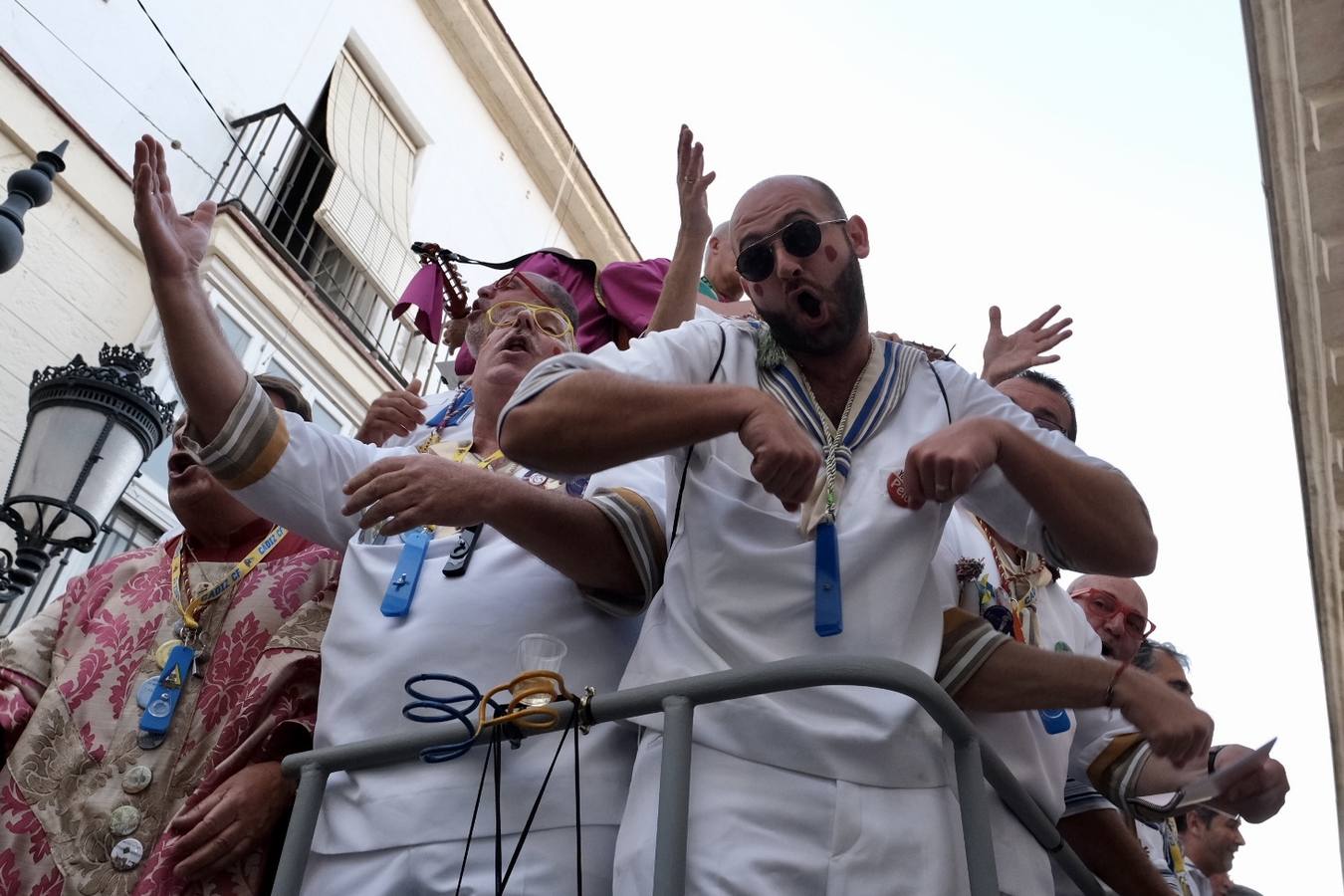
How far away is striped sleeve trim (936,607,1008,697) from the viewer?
Answer: 229 centimetres

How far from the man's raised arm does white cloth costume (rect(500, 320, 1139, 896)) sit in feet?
3.09

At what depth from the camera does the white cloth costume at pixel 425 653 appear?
2.33 meters

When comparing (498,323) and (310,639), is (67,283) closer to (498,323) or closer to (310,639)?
(498,323)

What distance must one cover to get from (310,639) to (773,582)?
4.21 ft

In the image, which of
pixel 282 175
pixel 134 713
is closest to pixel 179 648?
pixel 134 713

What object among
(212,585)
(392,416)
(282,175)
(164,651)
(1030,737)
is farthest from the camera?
(282,175)

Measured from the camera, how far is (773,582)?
7.31ft

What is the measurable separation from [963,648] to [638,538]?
0.67 metres

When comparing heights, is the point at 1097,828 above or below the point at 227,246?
below

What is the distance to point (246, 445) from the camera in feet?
9.70

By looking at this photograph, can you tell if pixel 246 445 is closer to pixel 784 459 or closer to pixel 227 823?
pixel 227 823

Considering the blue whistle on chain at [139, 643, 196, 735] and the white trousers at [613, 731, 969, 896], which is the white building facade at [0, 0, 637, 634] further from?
the white trousers at [613, 731, 969, 896]

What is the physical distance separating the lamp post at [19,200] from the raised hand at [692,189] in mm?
2526

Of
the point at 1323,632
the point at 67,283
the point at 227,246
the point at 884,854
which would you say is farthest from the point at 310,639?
the point at 1323,632
